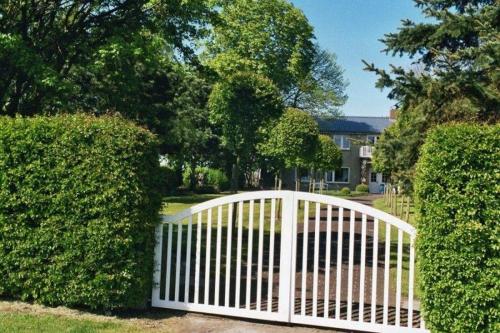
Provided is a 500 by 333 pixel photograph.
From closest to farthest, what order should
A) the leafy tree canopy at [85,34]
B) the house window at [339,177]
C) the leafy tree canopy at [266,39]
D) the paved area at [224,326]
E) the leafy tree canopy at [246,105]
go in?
the paved area at [224,326] → the leafy tree canopy at [85,34] → the leafy tree canopy at [246,105] → the leafy tree canopy at [266,39] → the house window at [339,177]

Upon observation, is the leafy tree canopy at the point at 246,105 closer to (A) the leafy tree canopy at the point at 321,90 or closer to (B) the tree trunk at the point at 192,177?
(B) the tree trunk at the point at 192,177

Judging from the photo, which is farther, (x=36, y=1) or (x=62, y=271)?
(x=36, y=1)

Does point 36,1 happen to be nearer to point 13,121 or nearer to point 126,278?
point 13,121

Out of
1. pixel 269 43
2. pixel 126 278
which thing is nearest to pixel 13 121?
pixel 126 278

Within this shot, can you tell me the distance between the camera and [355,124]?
5075 cm

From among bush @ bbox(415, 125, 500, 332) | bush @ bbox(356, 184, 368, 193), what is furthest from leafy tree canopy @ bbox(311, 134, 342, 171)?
bush @ bbox(415, 125, 500, 332)

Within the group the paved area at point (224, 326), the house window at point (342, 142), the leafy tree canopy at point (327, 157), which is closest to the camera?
the paved area at point (224, 326)

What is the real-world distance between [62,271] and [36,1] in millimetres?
7158

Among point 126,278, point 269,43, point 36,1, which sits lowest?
point 126,278

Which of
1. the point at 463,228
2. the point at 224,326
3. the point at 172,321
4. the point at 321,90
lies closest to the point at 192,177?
the point at 321,90

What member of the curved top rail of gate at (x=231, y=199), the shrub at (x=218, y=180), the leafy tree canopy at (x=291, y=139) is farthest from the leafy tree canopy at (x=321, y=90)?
the curved top rail of gate at (x=231, y=199)

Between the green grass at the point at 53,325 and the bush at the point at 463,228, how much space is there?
3.28m

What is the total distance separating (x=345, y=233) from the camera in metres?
14.1

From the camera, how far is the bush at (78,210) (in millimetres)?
5492
